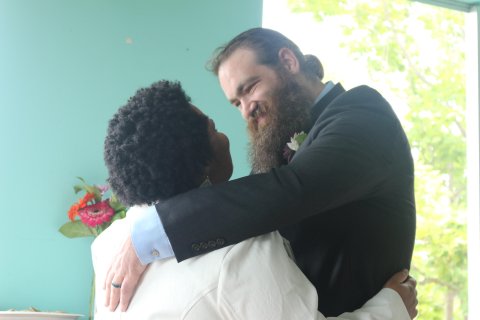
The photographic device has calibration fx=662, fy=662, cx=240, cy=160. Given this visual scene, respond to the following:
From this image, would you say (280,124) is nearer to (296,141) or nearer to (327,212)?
(296,141)

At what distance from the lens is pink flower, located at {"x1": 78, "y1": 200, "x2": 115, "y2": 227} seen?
2508mm

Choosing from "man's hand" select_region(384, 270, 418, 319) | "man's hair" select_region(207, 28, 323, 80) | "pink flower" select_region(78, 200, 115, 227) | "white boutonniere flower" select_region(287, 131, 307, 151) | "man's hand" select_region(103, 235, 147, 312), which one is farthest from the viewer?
"pink flower" select_region(78, 200, 115, 227)

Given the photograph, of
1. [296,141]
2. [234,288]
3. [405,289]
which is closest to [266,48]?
[296,141]

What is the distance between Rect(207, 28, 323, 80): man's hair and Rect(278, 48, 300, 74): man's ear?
0.01 m

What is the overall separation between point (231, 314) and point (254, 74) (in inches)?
35.9

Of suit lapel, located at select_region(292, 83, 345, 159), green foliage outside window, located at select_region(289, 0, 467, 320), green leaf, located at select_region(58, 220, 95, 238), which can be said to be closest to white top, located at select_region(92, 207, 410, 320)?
suit lapel, located at select_region(292, 83, 345, 159)

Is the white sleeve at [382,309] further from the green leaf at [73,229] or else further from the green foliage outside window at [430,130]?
the green foliage outside window at [430,130]

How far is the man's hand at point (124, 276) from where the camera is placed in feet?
3.42

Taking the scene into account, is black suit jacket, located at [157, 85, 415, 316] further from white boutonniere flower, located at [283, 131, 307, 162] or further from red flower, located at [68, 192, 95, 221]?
red flower, located at [68, 192, 95, 221]

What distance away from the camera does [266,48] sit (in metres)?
1.78

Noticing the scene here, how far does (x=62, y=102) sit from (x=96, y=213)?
531mm

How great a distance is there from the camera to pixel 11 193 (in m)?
2.64

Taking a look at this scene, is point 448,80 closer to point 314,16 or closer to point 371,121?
point 314,16

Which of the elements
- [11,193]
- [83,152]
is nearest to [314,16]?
[83,152]
